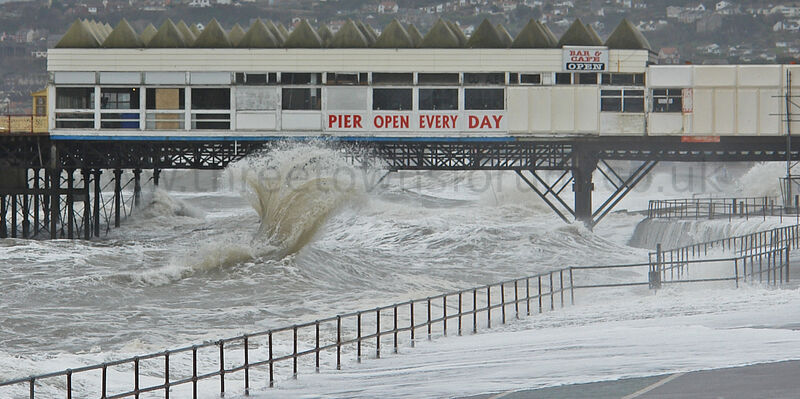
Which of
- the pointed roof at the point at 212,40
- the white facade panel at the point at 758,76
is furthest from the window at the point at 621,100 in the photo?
the pointed roof at the point at 212,40

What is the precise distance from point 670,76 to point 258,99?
A: 13.2m

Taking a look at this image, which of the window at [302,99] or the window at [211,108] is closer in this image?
the window at [302,99]

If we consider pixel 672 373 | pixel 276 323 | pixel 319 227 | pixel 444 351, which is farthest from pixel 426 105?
pixel 672 373

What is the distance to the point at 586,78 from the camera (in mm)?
38438

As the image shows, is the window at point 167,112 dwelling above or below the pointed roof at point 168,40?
below

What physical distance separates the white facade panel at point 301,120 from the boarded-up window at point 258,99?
55 centimetres

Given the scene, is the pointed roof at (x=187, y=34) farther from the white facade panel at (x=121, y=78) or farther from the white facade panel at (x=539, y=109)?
the white facade panel at (x=539, y=109)

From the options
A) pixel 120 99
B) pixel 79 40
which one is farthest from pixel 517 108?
pixel 79 40

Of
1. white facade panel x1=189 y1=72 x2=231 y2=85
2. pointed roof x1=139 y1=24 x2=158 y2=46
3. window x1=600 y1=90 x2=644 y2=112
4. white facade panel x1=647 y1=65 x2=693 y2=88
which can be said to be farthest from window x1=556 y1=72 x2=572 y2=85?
pointed roof x1=139 y1=24 x2=158 y2=46

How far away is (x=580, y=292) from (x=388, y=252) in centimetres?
1442

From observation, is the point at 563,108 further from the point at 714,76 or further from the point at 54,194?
the point at 54,194

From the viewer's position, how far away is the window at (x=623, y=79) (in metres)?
38.3

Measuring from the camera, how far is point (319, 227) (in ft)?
123

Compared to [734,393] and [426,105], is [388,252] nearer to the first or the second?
[426,105]
